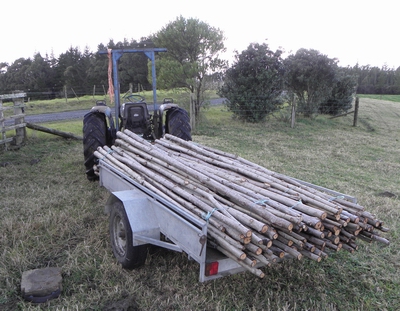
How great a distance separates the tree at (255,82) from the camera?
47.5 feet

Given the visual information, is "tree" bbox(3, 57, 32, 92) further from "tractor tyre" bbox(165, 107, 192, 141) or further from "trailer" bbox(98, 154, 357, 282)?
"trailer" bbox(98, 154, 357, 282)

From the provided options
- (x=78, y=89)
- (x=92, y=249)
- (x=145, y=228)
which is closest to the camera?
(x=145, y=228)

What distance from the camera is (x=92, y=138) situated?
20.3 feet

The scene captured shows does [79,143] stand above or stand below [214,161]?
below

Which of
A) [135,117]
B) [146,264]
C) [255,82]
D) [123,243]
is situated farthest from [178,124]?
[255,82]

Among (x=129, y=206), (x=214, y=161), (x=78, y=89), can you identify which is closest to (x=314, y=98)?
(x=214, y=161)

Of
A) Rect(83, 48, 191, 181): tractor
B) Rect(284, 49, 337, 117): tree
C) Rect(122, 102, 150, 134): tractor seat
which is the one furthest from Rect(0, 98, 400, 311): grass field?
Rect(284, 49, 337, 117): tree

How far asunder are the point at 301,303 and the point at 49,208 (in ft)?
11.9

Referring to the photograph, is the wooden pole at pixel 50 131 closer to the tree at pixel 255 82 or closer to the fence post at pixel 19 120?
the fence post at pixel 19 120

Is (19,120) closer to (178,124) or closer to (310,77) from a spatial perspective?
(178,124)

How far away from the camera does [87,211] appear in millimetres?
5062

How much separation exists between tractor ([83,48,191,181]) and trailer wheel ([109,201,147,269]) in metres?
2.45

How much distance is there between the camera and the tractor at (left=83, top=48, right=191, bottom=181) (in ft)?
20.3

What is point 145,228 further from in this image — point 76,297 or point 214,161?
point 214,161
